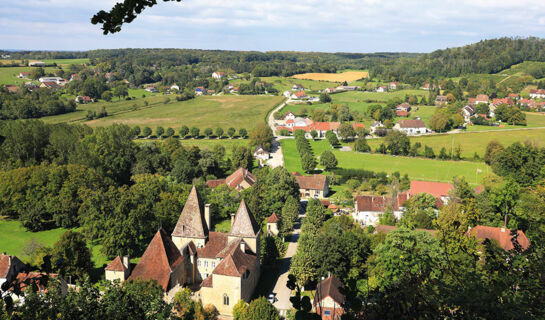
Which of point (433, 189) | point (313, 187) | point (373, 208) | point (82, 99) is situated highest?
point (82, 99)

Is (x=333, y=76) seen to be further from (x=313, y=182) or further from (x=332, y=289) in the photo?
(x=332, y=289)

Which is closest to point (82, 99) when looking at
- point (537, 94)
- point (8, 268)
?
point (8, 268)

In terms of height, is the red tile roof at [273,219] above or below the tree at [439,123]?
below

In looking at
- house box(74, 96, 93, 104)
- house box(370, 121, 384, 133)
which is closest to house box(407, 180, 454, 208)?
house box(370, 121, 384, 133)

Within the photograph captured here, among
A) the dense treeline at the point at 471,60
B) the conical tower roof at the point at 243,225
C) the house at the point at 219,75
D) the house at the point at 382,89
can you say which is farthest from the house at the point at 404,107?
the house at the point at 219,75

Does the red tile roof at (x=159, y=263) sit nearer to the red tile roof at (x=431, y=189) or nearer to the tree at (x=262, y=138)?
the red tile roof at (x=431, y=189)

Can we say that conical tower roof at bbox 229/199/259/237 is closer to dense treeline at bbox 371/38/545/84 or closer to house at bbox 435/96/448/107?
house at bbox 435/96/448/107

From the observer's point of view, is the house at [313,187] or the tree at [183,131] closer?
the house at [313,187]
